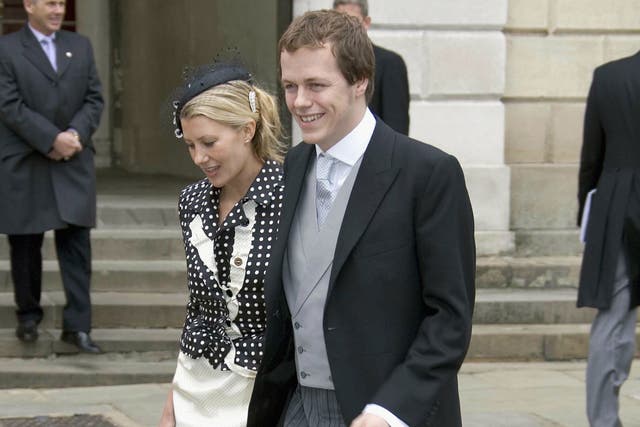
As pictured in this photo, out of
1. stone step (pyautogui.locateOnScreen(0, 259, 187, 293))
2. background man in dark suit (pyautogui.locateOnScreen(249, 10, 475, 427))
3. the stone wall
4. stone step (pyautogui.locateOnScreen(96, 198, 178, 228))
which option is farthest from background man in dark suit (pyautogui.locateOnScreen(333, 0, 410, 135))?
background man in dark suit (pyautogui.locateOnScreen(249, 10, 475, 427))

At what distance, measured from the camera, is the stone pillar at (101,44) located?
40.6 feet

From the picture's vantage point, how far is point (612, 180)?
5.83 meters

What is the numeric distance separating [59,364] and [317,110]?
4.82 metres

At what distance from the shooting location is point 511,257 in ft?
30.2

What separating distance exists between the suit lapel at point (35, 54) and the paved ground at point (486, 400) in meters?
1.68

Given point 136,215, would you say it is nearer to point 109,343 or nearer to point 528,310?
point 109,343

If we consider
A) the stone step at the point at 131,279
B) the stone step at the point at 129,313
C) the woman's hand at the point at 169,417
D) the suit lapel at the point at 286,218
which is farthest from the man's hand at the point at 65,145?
the suit lapel at the point at 286,218

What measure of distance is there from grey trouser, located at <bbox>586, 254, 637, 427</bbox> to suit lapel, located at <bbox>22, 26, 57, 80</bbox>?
3284 millimetres

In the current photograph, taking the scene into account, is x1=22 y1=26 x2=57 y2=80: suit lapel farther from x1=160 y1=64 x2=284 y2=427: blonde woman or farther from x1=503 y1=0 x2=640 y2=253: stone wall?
x1=160 y1=64 x2=284 y2=427: blonde woman

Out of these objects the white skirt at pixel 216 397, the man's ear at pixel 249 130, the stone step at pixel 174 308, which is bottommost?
the stone step at pixel 174 308

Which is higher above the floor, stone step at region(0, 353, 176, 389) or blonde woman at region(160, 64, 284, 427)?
blonde woman at region(160, 64, 284, 427)

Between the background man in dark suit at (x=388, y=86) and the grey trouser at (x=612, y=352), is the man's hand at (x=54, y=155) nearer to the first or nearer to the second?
the background man in dark suit at (x=388, y=86)

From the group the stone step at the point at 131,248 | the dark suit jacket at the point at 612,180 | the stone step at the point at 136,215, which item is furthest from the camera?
the stone step at the point at 136,215

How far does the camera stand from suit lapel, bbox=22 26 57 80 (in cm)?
747
